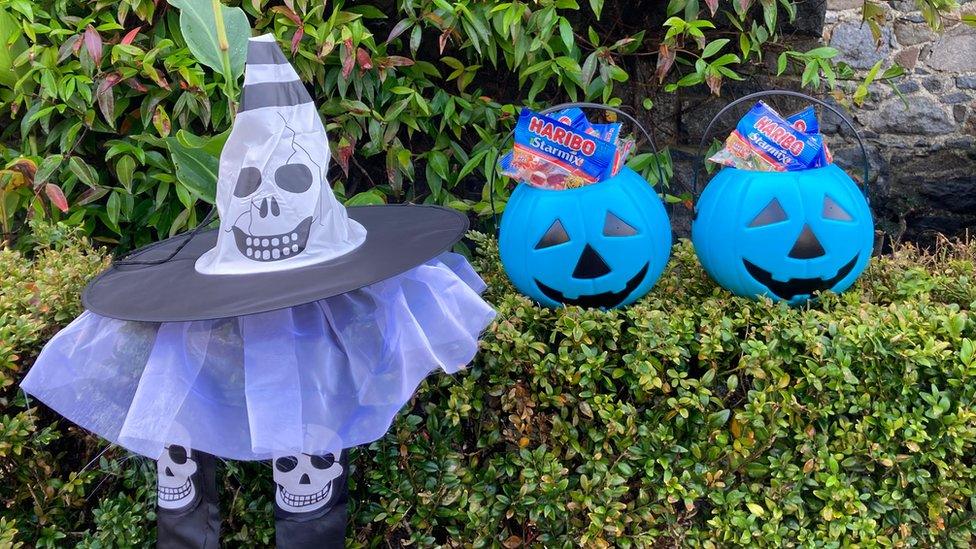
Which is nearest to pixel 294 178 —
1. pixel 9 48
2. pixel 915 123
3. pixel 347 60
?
pixel 347 60

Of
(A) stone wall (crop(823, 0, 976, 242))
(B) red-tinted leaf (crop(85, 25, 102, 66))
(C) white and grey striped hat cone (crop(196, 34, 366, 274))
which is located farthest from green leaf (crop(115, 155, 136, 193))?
(A) stone wall (crop(823, 0, 976, 242))

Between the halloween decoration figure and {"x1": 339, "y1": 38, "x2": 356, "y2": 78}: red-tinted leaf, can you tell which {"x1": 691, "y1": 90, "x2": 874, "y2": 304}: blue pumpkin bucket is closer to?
the halloween decoration figure

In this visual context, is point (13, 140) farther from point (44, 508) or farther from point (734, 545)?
point (734, 545)

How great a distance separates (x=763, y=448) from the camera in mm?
1827

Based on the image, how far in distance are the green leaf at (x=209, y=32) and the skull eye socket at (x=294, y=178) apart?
0.51 metres

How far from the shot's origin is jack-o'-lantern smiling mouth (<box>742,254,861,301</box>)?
1.89 m

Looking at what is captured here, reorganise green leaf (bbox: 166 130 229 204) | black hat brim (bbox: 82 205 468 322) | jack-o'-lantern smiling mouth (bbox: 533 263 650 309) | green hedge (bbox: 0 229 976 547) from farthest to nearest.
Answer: green leaf (bbox: 166 130 229 204)
jack-o'-lantern smiling mouth (bbox: 533 263 650 309)
green hedge (bbox: 0 229 976 547)
black hat brim (bbox: 82 205 468 322)

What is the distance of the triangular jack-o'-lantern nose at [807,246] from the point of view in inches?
71.2

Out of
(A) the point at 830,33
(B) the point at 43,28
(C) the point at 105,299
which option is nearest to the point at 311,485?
(C) the point at 105,299

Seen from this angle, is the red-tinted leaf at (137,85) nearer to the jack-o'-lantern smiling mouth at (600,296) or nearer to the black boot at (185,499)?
the black boot at (185,499)

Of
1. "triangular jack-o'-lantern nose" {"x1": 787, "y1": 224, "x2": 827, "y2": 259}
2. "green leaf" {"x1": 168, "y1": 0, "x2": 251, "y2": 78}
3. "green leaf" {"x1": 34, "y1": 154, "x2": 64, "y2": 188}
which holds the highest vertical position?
"green leaf" {"x1": 168, "y1": 0, "x2": 251, "y2": 78}

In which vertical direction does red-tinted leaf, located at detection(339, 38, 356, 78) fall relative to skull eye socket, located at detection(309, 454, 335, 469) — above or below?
above

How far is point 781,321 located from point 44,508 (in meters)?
1.91

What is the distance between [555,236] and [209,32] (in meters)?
0.99
